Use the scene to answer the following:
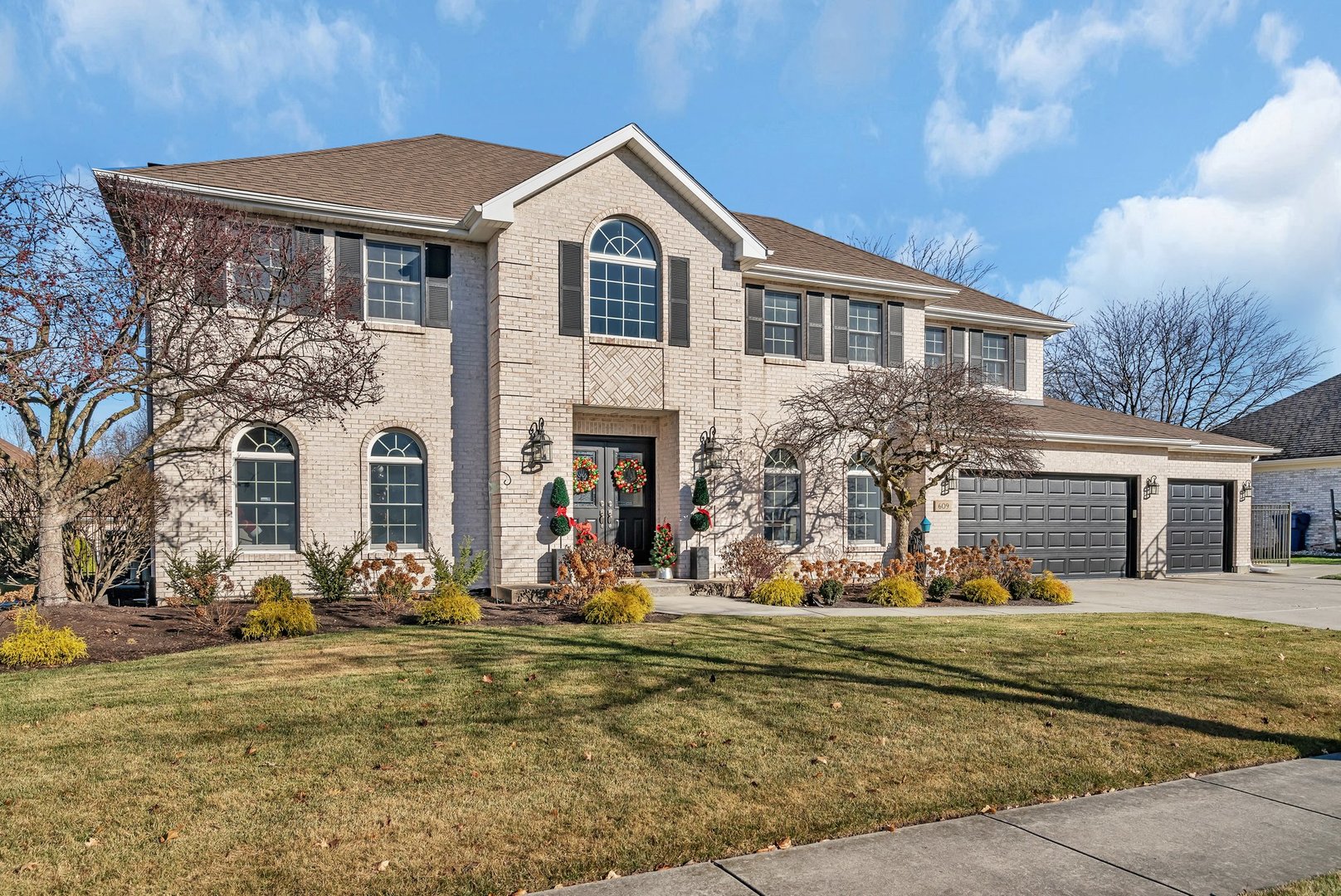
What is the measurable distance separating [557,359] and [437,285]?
Answer: 2.44 meters

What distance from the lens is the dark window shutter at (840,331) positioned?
18.6m

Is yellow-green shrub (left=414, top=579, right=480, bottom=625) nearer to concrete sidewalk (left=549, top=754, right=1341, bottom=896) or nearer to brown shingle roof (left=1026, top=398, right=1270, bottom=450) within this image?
concrete sidewalk (left=549, top=754, right=1341, bottom=896)

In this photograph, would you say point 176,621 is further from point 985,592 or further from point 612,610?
point 985,592

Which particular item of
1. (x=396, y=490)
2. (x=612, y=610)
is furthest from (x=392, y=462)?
(x=612, y=610)

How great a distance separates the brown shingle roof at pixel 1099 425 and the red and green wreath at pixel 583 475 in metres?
10.0

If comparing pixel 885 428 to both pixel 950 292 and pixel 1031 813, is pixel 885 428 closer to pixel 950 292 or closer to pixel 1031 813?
pixel 950 292

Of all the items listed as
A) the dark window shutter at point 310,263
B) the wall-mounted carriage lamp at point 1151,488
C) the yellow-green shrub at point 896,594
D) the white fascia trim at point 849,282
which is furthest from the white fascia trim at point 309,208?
the wall-mounted carriage lamp at point 1151,488

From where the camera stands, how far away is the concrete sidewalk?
4082 millimetres

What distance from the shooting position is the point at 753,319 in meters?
17.8

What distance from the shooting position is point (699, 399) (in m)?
16.6

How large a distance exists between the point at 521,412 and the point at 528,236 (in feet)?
10.1

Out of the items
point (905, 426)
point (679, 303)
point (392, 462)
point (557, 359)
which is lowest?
point (392, 462)

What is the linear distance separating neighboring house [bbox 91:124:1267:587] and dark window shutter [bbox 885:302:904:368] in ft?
0.13

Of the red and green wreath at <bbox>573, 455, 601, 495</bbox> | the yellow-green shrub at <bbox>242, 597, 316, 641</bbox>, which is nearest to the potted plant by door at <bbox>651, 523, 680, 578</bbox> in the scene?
the red and green wreath at <bbox>573, 455, 601, 495</bbox>
